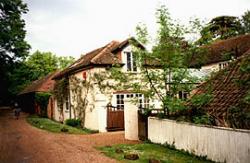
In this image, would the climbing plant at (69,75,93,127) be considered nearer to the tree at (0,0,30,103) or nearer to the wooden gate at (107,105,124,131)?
the wooden gate at (107,105,124,131)

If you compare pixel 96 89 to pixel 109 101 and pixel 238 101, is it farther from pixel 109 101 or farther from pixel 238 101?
pixel 238 101

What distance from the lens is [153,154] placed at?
13.8 m

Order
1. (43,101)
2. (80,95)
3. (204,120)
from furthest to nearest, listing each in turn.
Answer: (43,101)
(80,95)
(204,120)

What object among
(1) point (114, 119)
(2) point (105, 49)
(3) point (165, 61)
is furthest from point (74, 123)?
(3) point (165, 61)

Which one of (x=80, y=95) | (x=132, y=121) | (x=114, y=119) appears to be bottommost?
(x=114, y=119)

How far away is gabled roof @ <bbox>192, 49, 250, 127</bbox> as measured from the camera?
1310 cm

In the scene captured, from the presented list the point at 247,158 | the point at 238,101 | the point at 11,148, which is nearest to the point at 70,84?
the point at 11,148

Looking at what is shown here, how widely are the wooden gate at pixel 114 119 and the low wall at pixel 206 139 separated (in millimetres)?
7675

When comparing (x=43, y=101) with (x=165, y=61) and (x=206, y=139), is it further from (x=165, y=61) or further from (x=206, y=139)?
(x=206, y=139)

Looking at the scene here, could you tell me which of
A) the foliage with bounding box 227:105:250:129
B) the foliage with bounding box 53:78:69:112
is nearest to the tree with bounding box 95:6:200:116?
the foliage with bounding box 227:105:250:129

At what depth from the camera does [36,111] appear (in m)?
48.1

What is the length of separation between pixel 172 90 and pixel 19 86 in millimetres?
56853

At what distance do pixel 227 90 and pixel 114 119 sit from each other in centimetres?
1165

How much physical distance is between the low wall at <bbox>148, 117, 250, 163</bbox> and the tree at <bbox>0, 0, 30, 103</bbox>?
25.3m
